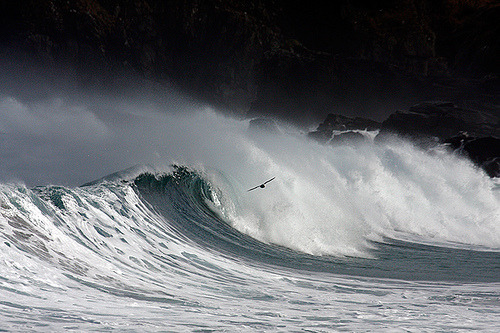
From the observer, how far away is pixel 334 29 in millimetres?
64938

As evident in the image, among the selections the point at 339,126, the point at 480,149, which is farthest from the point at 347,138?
the point at 480,149

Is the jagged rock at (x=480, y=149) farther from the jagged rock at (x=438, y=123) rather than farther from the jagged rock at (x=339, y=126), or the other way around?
the jagged rock at (x=339, y=126)

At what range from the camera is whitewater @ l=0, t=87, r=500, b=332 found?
5.40 m

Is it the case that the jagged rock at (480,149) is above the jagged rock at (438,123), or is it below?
below

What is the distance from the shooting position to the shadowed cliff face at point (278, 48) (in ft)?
182

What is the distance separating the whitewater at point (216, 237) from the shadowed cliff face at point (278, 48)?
34.1m

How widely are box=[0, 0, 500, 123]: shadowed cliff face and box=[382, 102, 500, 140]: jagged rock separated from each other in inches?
280

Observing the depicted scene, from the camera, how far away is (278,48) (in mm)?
59875

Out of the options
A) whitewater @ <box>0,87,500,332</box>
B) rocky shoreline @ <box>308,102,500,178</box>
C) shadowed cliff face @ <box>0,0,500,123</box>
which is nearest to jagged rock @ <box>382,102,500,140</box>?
rocky shoreline @ <box>308,102,500,178</box>

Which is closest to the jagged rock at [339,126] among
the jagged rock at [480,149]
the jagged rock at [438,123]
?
the jagged rock at [438,123]

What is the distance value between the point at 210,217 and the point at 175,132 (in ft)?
15.5

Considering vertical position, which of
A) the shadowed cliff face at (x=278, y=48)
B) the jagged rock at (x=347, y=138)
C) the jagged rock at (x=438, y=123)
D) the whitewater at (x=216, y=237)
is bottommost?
the whitewater at (x=216, y=237)

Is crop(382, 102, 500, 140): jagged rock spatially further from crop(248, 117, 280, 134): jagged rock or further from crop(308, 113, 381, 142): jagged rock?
crop(248, 117, 280, 134): jagged rock

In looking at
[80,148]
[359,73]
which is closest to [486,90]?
[359,73]
